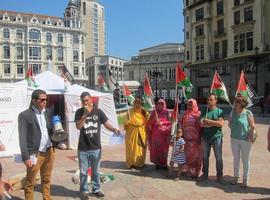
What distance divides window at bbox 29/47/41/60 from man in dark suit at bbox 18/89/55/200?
91.9 metres

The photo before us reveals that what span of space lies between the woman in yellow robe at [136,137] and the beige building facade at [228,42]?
26551 millimetres

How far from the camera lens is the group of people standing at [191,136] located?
7203 millimetres

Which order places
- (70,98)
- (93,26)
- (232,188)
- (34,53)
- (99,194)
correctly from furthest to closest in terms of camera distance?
(93,26) < (34,53) < (70,98) < (232,188) < (99,194)

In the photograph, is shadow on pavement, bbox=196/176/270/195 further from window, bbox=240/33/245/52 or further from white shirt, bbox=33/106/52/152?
window, bbox=240/33/245/52

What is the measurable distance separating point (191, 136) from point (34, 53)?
91.4 meters

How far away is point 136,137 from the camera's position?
→ 8828 mm

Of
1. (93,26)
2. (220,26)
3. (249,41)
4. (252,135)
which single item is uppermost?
(93,26)

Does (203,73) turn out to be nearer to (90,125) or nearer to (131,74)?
(90,125)

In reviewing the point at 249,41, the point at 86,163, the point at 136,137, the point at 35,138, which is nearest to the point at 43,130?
the point at 35,138

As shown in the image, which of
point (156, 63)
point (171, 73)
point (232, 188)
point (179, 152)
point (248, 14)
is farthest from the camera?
point (156, 63)

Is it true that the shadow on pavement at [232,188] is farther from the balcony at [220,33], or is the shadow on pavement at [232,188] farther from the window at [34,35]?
the window at [34,35]

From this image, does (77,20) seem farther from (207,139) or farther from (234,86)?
(207,139)

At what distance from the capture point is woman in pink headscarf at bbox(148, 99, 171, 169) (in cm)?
856

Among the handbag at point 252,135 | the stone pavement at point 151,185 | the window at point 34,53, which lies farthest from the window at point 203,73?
the window at point 34,53
